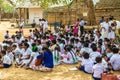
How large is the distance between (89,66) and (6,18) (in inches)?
1728

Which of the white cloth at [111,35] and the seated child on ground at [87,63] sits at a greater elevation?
the white cloth at [111,35]

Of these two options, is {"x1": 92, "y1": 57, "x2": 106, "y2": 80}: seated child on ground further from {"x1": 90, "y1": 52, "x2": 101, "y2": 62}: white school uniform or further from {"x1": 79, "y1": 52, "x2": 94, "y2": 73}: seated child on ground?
{"x1": 90, "y1": 52, "x2": 101, "y2": 62}: white school uniform

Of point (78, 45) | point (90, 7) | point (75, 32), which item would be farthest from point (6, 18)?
point (78, 45)

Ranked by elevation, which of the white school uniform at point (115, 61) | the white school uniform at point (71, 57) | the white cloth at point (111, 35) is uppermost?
the white cloth at point (111, 35)

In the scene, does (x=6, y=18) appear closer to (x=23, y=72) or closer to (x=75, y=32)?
(x=75, y=32)

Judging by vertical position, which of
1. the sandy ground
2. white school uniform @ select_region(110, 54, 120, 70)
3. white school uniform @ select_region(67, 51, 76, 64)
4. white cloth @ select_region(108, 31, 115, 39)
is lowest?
the sandy ground

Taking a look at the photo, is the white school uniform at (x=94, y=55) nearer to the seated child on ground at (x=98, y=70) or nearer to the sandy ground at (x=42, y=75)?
the sandy ground at (x=42, y=75)

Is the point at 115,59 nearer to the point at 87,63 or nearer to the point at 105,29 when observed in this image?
the point at 87,63

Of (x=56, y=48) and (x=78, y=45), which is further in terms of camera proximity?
(x=78, y=45)

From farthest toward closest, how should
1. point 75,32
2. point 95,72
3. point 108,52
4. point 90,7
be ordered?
point 90,7, point 75,32, point 108,52, point 95,72

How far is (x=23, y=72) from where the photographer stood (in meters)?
10.1

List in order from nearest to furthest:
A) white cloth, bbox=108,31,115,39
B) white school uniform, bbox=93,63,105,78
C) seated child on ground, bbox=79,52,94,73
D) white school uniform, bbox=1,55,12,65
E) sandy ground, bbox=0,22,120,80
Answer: white school uniform, bbox=93,63,105,78, sandy ground, bbox=0,22,120,80, seated child on ground, bbox=79,52,94,73, white school uniform, bbox=1,55,12,65, white cloth, bbox=108,31,115,39

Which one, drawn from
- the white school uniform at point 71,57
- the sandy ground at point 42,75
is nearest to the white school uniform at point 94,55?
the sandy ground at point 42,75

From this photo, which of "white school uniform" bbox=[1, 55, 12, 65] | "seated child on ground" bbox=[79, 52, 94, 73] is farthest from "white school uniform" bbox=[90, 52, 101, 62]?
"white school uniform" bbox=[1, 55, 12, 65]
